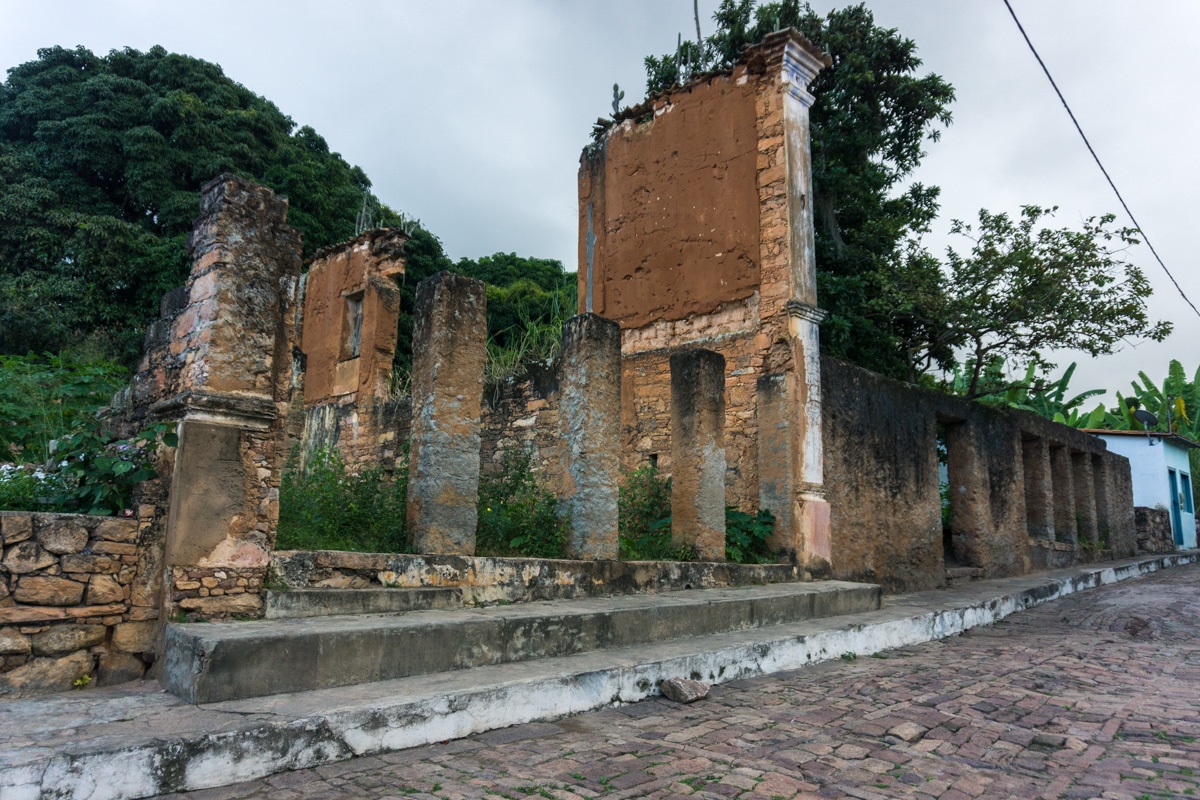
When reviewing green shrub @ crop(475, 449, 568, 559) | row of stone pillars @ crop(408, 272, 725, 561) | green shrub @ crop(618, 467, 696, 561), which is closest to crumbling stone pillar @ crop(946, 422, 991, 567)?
green shrub @ crop(618, 467, 696, 561)

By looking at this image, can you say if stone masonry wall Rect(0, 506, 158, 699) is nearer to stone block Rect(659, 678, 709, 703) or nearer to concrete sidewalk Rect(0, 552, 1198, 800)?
concrete sidewalk Rect(0, 552, 1198, 800)

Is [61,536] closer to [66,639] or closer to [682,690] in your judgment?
[66,639]

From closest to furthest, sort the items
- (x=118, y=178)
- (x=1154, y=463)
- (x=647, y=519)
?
(x=647, y=519), (x=1154, y=463), (x=118, y=178)

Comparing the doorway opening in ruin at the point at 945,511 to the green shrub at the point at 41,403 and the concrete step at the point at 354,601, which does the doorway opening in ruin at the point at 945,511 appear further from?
the green shrub at the point at 41,403

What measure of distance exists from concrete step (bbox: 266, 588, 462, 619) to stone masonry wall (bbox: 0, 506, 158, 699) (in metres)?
0.62

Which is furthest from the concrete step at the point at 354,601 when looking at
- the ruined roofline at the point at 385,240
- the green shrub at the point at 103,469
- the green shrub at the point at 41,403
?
the ruined roofline at the point at 385,240

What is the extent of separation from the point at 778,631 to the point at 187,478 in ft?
13.7

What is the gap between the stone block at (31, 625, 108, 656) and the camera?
3.65 m

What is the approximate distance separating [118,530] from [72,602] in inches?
15.1

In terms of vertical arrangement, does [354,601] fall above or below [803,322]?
below

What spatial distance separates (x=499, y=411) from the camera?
1055cm

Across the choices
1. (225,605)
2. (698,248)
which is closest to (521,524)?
(225,605)

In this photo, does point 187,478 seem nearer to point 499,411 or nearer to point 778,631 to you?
point 778,631

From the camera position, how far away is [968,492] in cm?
1234
